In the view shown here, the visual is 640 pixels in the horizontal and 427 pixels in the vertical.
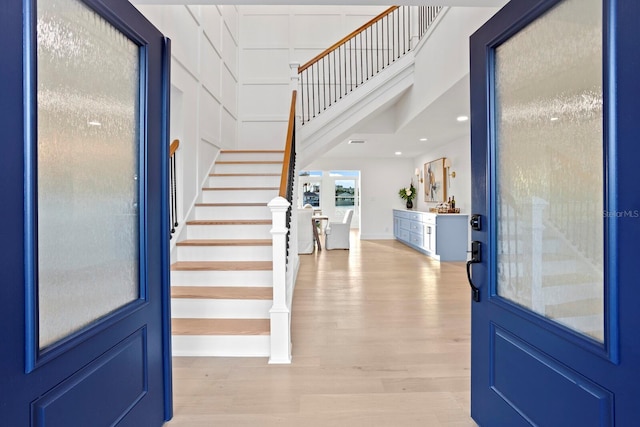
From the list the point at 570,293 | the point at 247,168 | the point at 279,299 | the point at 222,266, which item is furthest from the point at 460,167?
the point at 570,293

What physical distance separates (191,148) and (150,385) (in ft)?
9.55

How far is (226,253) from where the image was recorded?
3.56 m

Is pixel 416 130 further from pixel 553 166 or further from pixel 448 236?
pixel 553 166

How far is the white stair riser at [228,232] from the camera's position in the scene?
3820 mm

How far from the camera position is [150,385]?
1.66 m

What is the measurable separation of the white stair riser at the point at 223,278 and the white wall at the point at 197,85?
0.80 meters

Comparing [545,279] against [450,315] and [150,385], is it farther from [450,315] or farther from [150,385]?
[450,315]

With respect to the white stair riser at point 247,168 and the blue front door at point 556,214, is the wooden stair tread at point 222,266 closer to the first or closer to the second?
the white stair riser at point 247,168

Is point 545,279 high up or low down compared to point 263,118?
down

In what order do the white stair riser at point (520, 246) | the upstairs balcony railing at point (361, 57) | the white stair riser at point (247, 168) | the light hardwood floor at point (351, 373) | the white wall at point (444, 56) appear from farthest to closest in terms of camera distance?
the upstairs balcony railing at point (361, 57) < the white stair riser at point (247, 168) < the white wall at point (444, 56) < the light hardwood floor at point (351, 373) < the white stair riser at point (520, 246)

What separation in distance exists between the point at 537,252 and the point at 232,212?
3294 millimetres

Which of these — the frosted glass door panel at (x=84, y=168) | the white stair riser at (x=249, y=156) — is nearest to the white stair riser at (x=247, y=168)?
the white stair riser at (x=249, y=156)

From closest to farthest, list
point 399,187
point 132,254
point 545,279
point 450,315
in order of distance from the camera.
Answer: point 545,279
point 132,254
point 450,315
point 399,187

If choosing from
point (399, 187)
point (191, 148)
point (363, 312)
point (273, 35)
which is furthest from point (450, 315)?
point (399, 187)
